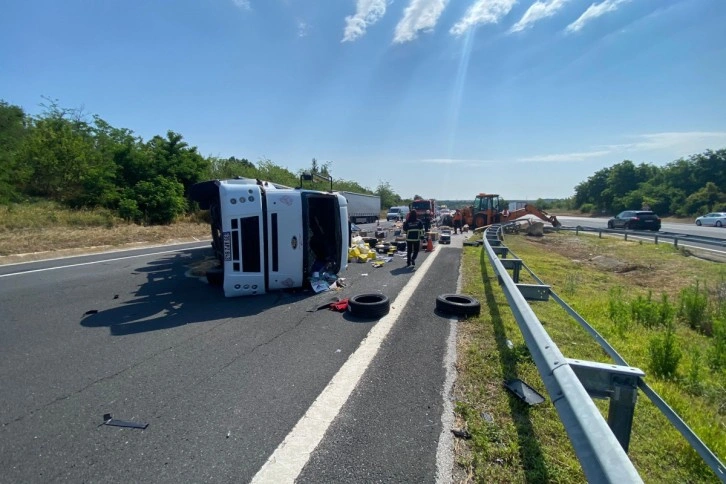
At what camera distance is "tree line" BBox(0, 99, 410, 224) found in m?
17.6

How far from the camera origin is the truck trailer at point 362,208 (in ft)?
87.0

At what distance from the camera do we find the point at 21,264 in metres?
9.45

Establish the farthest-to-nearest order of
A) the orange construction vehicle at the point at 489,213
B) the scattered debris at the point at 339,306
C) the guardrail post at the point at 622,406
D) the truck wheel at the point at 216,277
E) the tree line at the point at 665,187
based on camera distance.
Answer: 1. the tree line at the point at 665,187
2. the orange construction vehicle at the point at 489,213
3. the truck wheel at the point at 216,277
4. the scattered debris at the point at 339,306
5. the guardrail post at the point at 622,406

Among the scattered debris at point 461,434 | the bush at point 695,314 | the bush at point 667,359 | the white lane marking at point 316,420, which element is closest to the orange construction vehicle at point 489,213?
the bush at point 695,314

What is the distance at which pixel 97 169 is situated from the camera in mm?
18203

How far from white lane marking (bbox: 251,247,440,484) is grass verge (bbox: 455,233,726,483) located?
1000 mm

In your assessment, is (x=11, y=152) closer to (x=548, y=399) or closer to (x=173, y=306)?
(x=173, y=306)

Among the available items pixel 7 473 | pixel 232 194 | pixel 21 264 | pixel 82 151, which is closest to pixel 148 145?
pixel 82 151

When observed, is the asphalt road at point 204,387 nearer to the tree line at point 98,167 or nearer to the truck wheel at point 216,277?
the truck wheel at point 216,277

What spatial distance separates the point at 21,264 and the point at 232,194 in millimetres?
8328

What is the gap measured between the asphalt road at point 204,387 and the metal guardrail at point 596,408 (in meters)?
0.97

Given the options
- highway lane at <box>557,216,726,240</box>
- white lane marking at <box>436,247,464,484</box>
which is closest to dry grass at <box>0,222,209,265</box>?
white lane marking at <box>436,247,464,484</box>

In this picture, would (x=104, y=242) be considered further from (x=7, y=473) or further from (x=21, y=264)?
(x=7, y=473)

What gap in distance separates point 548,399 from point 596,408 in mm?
1847
